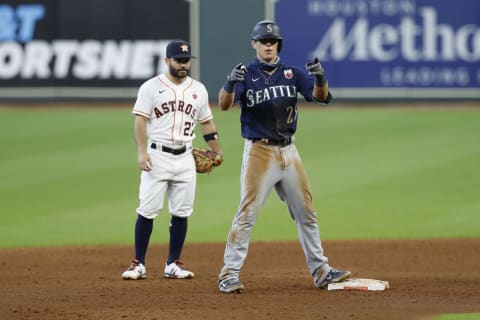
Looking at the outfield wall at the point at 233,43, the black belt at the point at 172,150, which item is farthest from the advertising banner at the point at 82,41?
the black belt at the point at 172,150

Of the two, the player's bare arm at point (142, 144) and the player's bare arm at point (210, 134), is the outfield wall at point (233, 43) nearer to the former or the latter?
the player's bare arm at point (210, 134)

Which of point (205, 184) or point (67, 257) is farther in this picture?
point (205, 184)

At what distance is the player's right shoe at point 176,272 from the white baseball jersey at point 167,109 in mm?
1026

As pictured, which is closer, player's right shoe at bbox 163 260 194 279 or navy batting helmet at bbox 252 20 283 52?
navy batting helmet at bbox 252 20 283 52

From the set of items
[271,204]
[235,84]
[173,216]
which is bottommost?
[271,204]

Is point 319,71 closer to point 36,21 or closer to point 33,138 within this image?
point 33,138

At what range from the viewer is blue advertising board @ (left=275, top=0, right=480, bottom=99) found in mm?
23094

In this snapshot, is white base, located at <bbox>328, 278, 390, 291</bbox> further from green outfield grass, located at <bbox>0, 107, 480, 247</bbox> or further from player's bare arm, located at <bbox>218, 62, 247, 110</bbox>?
green outfield grass, located at <bbox>0, 107, 480, 247</bbox>

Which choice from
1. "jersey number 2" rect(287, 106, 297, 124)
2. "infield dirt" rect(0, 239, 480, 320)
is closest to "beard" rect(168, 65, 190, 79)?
"jersey number 2" rect(287, 106, 297, 124)

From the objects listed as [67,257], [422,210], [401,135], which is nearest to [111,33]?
[401,135]

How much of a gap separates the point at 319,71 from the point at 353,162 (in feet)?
29.6

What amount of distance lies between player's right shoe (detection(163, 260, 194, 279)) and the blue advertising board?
1451cm

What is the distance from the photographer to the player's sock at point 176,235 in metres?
8.97

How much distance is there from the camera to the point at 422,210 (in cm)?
1312
